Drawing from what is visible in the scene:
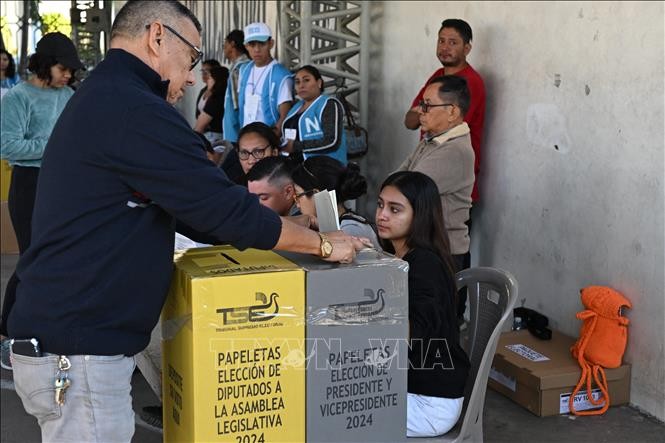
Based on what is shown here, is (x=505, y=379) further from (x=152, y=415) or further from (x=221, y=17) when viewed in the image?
(x=221, y=17)

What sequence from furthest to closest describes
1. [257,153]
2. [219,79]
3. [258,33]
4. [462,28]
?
[219,79]
[258,33]
[462,28]
[257,153]

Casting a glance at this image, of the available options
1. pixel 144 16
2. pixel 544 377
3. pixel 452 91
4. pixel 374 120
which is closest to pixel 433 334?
pixel 144 16

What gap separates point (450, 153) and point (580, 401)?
1.18 m

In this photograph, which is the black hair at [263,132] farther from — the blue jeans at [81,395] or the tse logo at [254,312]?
the tse logo at [254,312]

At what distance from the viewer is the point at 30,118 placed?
4.08 meters

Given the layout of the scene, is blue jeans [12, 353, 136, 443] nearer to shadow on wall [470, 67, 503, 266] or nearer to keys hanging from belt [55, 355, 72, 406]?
keys hanging from belt [55, 355, 72, 406]

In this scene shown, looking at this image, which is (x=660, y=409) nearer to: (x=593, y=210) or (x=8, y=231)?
(x=593, y=210)

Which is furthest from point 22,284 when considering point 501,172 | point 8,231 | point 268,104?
point 8,231

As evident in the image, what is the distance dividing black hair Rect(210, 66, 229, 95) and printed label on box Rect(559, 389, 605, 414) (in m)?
4.38

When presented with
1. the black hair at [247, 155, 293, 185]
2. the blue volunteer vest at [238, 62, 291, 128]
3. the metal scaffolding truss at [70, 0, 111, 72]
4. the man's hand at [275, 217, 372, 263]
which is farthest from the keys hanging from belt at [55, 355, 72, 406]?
the metal scaffolding truss at [70, 0, 111, 72]

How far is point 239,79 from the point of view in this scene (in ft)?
19.5

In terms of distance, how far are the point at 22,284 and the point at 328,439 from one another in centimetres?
76

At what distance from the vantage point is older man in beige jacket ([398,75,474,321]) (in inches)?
140

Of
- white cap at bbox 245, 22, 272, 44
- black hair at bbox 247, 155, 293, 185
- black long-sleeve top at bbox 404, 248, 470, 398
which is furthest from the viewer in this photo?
white cap at bbox 245, 22, 272, 44
